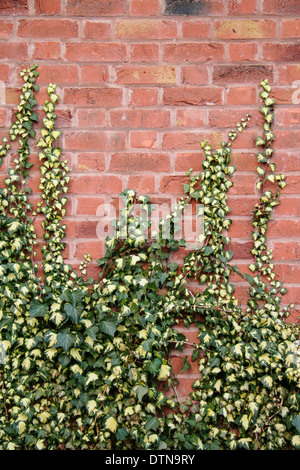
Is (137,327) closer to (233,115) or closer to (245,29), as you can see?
(233,115)

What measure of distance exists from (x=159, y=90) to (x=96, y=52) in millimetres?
360

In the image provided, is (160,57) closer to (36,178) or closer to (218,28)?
(218,28)

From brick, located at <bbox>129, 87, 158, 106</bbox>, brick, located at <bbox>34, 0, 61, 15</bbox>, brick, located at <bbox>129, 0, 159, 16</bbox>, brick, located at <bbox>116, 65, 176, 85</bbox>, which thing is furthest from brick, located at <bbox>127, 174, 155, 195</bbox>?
brick, located at <bbox>34, 0, 61, 15</bbox>

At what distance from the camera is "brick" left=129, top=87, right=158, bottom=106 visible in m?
1.91

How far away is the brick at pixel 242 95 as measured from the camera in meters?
1.90

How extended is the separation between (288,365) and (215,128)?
116 centimetres

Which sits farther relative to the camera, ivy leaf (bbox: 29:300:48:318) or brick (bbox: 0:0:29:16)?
brick (bbox: 0:0:29:16)

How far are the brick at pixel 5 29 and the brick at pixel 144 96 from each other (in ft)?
2.18

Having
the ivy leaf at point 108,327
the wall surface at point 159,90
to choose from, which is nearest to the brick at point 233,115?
the wall surface at point 159,90

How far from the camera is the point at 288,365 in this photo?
5.75ft

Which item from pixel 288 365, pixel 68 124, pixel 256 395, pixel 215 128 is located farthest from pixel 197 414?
pixel 68 124

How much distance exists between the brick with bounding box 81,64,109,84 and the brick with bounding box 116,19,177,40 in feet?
0.69

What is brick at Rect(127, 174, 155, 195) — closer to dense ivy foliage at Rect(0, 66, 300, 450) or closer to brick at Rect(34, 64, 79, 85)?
dense ivy foliage at Rect(0, 66, 300, 450)

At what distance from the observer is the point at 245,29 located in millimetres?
1885
